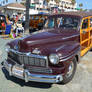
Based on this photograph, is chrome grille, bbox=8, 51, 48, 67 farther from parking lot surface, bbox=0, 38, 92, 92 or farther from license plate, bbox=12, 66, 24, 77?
parking lot surface, bbox=0, 38, 92, 92

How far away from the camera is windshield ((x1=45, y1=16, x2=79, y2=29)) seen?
495 centimetres

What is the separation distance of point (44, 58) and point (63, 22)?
2.19 m

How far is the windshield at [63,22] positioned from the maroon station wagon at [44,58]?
439mm

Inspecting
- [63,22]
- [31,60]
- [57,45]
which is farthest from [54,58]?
[63,22]

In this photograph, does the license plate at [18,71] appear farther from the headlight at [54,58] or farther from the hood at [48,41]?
the headlight at [54,58]

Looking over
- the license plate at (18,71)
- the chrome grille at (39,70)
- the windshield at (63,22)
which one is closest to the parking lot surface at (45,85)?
the license plate at (18,71)

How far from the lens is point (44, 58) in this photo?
133 inches

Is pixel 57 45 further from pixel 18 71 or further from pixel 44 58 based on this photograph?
pixel 18 71

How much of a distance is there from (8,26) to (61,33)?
282 inches

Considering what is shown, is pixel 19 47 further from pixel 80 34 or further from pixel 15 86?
pixel 80 34

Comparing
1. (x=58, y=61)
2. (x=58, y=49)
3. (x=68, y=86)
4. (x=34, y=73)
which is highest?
(x=58, y=49)

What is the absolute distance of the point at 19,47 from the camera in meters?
3.83

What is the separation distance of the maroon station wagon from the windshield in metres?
0.44

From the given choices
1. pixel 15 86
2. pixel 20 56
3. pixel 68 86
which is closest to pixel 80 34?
pixel 68 86
